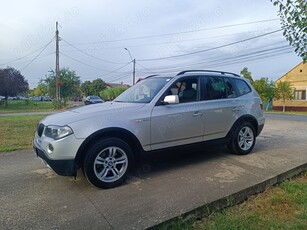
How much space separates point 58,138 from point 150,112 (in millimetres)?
1397

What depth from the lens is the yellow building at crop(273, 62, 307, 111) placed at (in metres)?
33.5

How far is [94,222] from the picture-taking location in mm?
2764

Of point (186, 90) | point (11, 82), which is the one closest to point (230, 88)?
point (186, 90)

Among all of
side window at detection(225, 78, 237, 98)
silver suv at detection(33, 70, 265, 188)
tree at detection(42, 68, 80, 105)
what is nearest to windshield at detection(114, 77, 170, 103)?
silver suv at detection(33, 70, 265, 188)

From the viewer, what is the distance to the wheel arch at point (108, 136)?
345 centimetres

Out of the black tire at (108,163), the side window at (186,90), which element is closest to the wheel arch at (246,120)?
the side window at (186,90)

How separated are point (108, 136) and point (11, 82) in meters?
36.8

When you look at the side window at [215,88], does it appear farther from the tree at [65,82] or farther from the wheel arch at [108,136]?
the tree at [65,82]

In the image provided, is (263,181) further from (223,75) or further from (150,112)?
(223,75)

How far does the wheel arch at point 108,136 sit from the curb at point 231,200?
4.32 ft

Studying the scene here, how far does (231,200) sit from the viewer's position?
3256mm

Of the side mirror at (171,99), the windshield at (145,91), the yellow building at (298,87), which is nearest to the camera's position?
the side mirror at (171,99)

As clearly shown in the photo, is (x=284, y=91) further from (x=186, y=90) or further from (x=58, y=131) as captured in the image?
(x=58, y=131)

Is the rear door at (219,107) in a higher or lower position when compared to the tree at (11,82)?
lower
